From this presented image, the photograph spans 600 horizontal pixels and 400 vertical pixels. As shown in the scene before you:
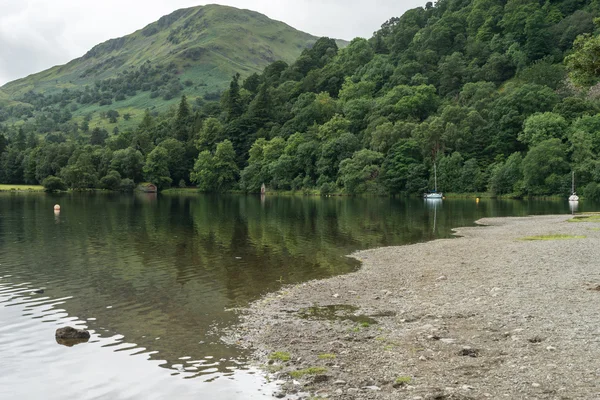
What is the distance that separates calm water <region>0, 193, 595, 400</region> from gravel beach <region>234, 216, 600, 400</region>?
166cm

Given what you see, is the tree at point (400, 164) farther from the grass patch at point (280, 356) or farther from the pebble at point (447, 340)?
the grass patch at point (280, 356)

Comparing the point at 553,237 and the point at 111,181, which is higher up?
the point at 111,181

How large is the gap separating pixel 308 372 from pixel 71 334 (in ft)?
27.9

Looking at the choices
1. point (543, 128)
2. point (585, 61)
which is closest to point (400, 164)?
point (543, 128)

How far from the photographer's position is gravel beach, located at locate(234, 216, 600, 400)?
11961mm

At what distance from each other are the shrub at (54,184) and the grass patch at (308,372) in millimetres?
180459

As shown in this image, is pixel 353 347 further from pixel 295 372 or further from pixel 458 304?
pixel 458 304

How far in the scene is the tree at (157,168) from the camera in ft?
628

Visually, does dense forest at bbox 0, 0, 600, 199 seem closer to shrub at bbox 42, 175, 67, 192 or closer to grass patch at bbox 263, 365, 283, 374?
shrub at bbox 42, 175, 67, 192

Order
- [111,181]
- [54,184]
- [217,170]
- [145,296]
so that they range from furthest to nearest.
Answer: [217,170] < [111,181] < [54,184] < [145,296]

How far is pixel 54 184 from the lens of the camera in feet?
577

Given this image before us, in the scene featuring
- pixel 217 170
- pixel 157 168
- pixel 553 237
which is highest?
pixel 157 168

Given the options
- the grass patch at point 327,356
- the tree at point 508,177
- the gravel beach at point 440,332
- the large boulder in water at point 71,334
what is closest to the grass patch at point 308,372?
the gravel beach at point 440,332

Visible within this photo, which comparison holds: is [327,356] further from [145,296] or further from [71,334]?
[145,296]
